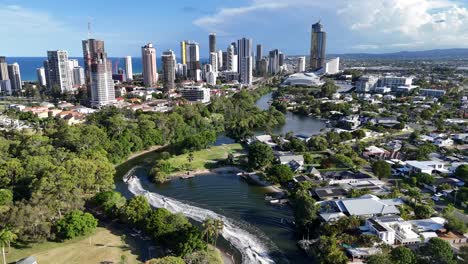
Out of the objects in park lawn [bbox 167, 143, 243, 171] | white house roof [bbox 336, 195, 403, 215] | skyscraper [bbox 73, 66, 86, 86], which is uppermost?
skyscraper [bbox 73, 66, 86, 86]

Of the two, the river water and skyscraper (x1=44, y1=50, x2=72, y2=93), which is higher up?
skyscraper (x1=44, y1=50, x2=72, y2=93)

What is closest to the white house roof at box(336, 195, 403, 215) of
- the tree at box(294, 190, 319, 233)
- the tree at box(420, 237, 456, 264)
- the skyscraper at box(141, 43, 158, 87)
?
the tree at box(294, 190, 319, 233)

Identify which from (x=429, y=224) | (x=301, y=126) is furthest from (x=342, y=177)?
(x=301, y=126)

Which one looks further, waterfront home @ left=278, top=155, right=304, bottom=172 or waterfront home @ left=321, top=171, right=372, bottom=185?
waterfront home @ left=278, top=155, right=304, bottom=172

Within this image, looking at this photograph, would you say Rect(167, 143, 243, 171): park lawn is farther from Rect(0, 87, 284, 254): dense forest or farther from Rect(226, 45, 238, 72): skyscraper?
Rect(226, 45, 238, 72): skyscraper

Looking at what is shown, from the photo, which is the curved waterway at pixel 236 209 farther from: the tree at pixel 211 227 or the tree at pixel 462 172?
the tree at pixel 462 172

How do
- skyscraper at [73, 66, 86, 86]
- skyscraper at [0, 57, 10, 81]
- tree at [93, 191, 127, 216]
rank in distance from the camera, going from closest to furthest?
1. tree at [93, 191, 127, 216]
2. skyscraper at [0, 57, 10, 81]
3. skyscraper at [73, 66, 86, 86]

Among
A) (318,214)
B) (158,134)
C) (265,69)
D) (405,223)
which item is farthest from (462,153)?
(265,69)
